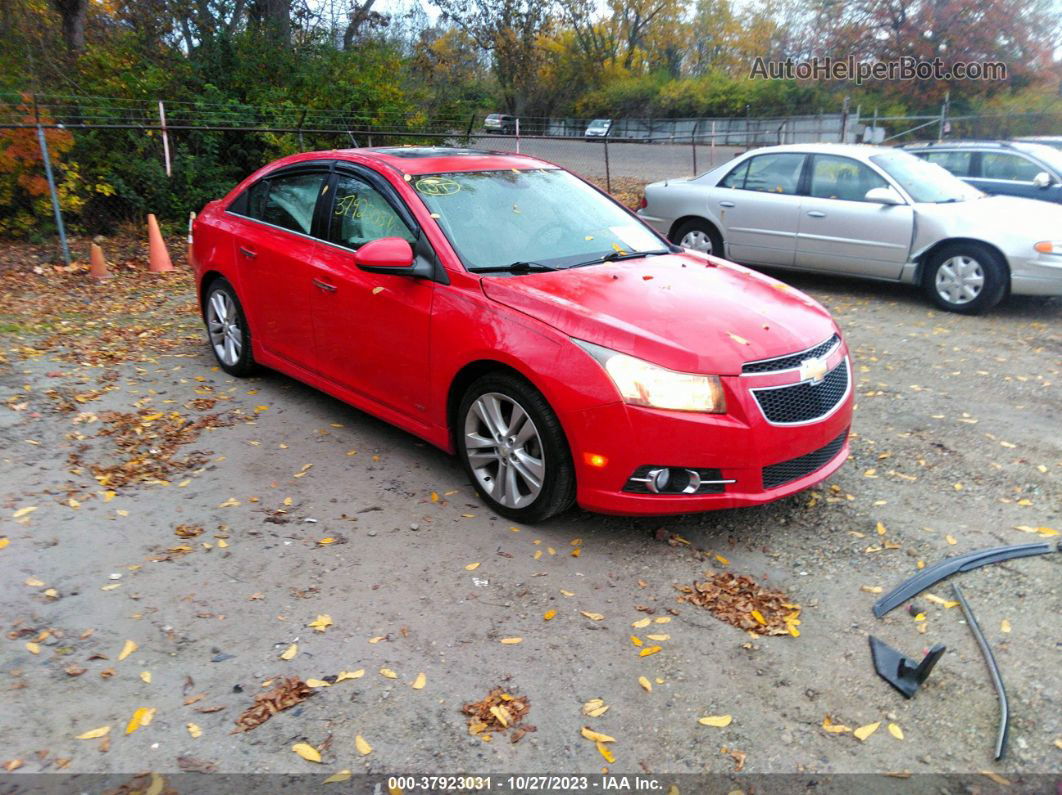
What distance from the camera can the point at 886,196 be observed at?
869 cm

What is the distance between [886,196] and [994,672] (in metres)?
6.61

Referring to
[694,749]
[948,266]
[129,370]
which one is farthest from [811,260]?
[694,749]

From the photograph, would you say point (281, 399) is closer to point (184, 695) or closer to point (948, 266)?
point (184, 695)

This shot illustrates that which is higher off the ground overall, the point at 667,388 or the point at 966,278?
the point at 667,388

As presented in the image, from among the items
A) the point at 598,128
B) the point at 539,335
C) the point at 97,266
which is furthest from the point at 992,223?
the point at 598,128

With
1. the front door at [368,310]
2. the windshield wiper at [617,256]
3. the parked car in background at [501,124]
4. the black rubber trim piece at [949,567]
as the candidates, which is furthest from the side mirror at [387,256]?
the parked car in background at [501,124]

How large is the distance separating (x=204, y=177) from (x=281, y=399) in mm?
7952

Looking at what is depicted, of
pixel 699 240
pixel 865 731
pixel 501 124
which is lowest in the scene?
pixel 865 731

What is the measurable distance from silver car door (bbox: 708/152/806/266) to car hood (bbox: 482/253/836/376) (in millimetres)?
4939

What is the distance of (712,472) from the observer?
3.86 meters

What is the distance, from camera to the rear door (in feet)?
17.8

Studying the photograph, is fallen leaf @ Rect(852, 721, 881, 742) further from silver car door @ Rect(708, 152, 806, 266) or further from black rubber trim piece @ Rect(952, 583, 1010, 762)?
silver car door @ Rect(708, 152, 806, 266)

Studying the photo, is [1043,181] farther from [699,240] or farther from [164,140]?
[164,140]

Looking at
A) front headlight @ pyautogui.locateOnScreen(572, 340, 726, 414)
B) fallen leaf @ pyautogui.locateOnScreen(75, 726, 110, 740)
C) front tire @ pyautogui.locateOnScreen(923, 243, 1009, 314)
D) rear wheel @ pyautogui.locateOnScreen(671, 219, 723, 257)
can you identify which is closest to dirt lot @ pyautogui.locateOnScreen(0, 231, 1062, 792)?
fallen leaf @ pyautogui.locateOnScreen(75, 726, 110, 740)
